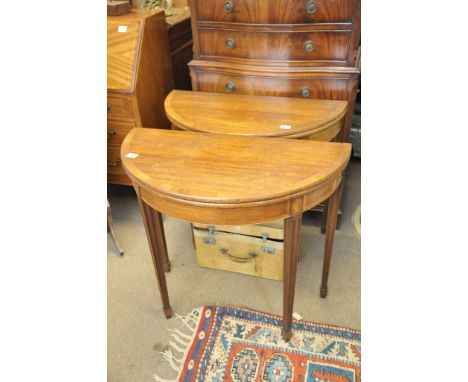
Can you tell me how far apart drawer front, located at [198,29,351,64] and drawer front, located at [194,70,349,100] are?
3.6 inches

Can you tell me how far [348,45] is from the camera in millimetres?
1575

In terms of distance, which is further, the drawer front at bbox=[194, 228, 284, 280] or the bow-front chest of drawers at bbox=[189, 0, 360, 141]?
the drawer front at bbox=[194, 228, 284, 280]

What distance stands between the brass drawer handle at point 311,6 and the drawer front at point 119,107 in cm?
97

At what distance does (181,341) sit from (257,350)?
0.32 metres

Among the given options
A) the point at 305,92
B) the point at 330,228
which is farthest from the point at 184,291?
the point at 305,92

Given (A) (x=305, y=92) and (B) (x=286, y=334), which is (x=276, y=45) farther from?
(B) (x=286, y=334)

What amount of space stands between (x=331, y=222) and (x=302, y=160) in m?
0.37

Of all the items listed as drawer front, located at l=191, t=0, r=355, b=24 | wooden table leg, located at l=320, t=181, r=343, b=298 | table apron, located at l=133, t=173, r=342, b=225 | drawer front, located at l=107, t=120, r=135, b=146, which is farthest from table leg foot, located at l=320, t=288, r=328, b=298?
drawer front, located at l=107, t=120, r=135, b=146

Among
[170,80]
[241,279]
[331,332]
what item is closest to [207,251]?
[241,279]

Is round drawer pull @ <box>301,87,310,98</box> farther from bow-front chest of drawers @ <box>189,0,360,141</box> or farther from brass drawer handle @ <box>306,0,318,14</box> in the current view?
brass drawer handle @ <box>306,0,318,14</box>

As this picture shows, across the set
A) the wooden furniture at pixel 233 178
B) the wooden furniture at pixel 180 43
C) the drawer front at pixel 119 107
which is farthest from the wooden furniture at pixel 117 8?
the wooden furniture at pixel 233 178

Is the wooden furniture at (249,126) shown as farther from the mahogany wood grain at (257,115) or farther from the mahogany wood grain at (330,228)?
the mahogany wood grain at (330,228)

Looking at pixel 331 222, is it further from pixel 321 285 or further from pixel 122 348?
pixel 122 348

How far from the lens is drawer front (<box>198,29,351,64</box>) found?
5.24 ft
